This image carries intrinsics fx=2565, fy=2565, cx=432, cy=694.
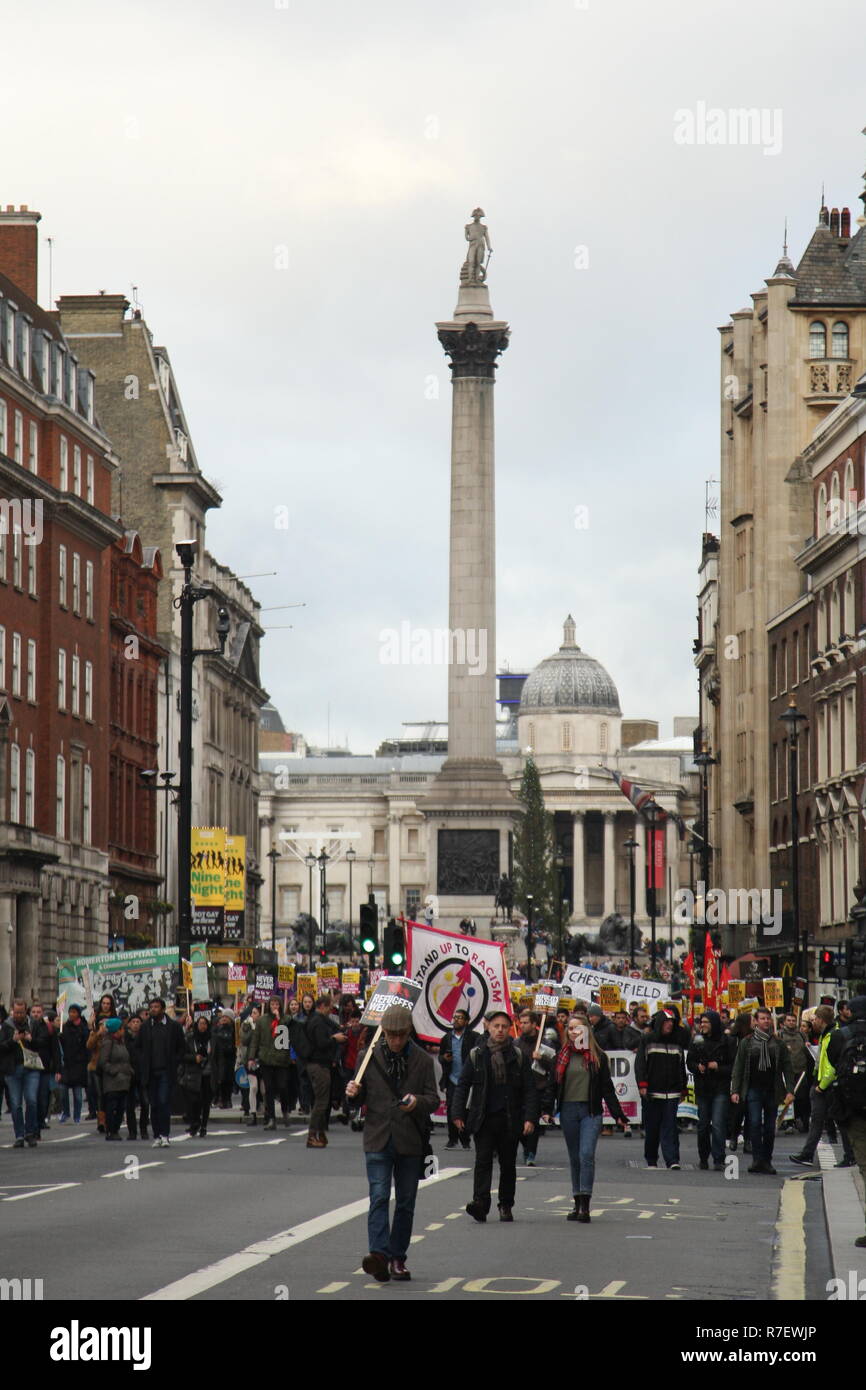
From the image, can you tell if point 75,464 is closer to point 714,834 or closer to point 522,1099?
point 714,834

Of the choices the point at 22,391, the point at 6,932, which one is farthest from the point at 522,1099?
the point at 22,391

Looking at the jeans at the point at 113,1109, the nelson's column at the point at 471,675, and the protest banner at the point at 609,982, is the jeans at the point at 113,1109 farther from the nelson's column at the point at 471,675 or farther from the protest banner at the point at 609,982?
the nelson's column at the point at 471,675

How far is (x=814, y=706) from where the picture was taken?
75.3 m

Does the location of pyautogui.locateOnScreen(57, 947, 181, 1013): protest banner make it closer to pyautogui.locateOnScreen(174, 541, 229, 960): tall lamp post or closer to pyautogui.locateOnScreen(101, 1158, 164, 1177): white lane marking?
pyautogui.locateOnScreen(174, 541, 229, 960): tall lamp post

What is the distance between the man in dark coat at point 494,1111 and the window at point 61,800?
1889 inches

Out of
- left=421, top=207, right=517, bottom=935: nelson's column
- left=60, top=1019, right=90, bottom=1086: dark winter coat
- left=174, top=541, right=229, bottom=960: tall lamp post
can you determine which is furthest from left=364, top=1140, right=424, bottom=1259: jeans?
left=421, top=207, right=517, bottom=935: nelson's column

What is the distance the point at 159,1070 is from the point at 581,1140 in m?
12.1

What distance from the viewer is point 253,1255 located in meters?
19.2

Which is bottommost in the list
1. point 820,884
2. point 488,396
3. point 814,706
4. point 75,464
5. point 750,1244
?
point 750,1244

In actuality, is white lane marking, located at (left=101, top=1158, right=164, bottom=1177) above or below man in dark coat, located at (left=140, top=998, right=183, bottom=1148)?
below

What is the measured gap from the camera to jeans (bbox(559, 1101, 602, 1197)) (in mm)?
23125

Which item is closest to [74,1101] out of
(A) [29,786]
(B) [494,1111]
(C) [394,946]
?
(C) [394,946]

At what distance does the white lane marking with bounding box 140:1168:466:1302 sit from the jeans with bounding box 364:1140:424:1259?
1.04 meters
